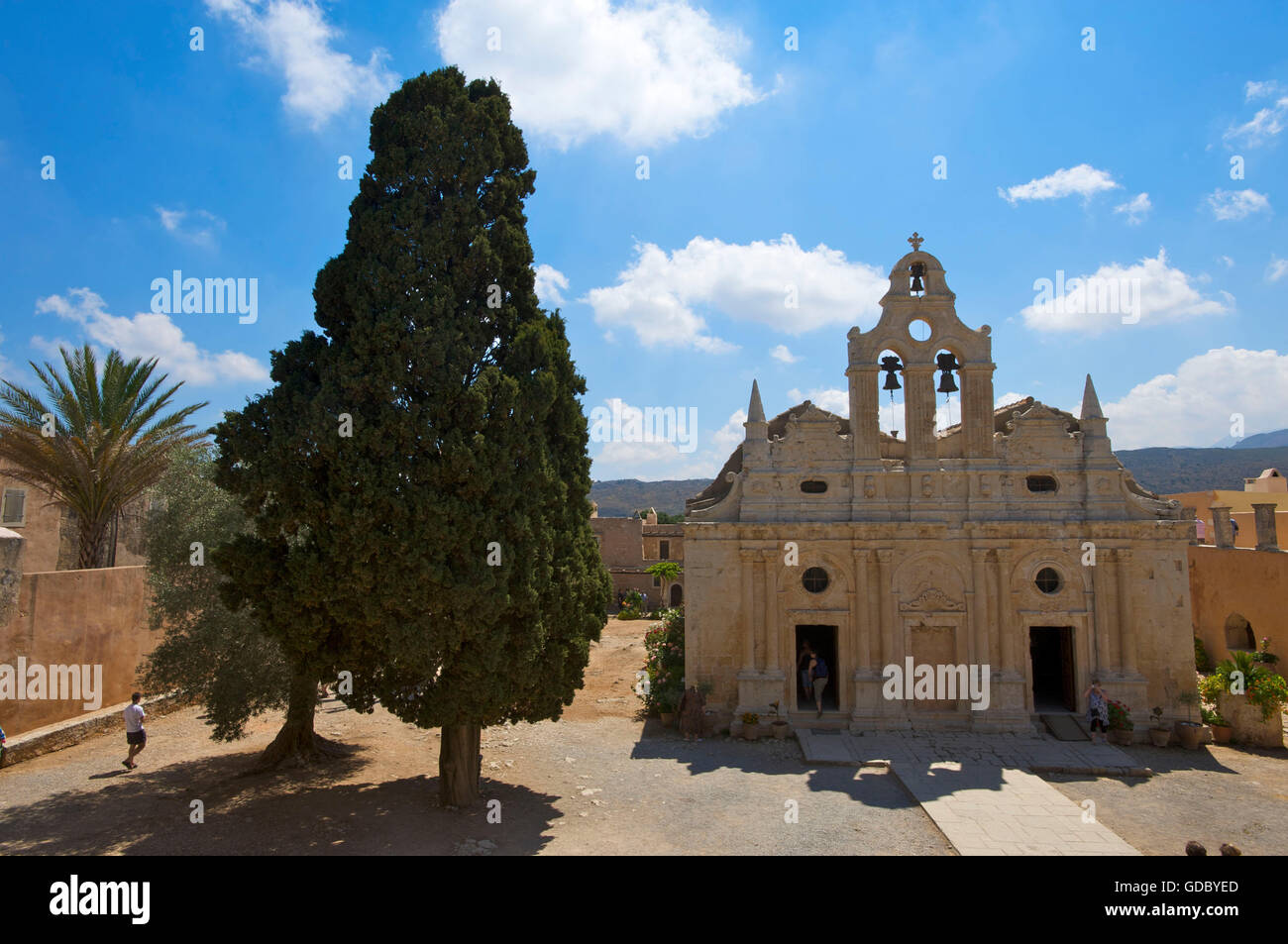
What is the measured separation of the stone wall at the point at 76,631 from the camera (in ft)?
48.7

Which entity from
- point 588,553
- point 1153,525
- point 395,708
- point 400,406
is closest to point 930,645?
point 1153,525

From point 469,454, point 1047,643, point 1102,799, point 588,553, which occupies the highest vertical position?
point 469,454

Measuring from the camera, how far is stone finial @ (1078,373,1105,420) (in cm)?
1861

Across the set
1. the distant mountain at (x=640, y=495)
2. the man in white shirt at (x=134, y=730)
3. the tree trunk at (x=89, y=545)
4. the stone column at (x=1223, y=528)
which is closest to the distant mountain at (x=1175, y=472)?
the distant mountain at (x=640, y=495)

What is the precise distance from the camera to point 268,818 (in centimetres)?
1155

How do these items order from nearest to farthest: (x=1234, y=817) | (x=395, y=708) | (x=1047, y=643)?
(x=395, y=708)
(x=1234, y=817)
(x=1047, y=643)

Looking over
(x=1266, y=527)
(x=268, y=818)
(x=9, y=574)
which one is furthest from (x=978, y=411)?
(x=9, y=574)

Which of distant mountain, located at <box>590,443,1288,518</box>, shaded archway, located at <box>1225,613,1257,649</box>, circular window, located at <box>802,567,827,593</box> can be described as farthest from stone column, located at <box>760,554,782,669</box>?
distant mountain, located at <box>590,443,1288,518</box>

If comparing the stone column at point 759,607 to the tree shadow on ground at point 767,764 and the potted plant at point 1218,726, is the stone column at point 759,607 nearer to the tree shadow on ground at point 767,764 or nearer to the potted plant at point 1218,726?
the tree shadow on ground at point 767,764

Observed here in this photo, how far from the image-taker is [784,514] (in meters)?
18.7

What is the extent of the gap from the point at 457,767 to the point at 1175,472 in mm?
118939

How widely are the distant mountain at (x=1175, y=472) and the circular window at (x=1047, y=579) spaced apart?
50.6 meters

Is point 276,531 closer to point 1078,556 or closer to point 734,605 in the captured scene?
point 734,605

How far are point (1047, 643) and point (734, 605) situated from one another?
965cm
